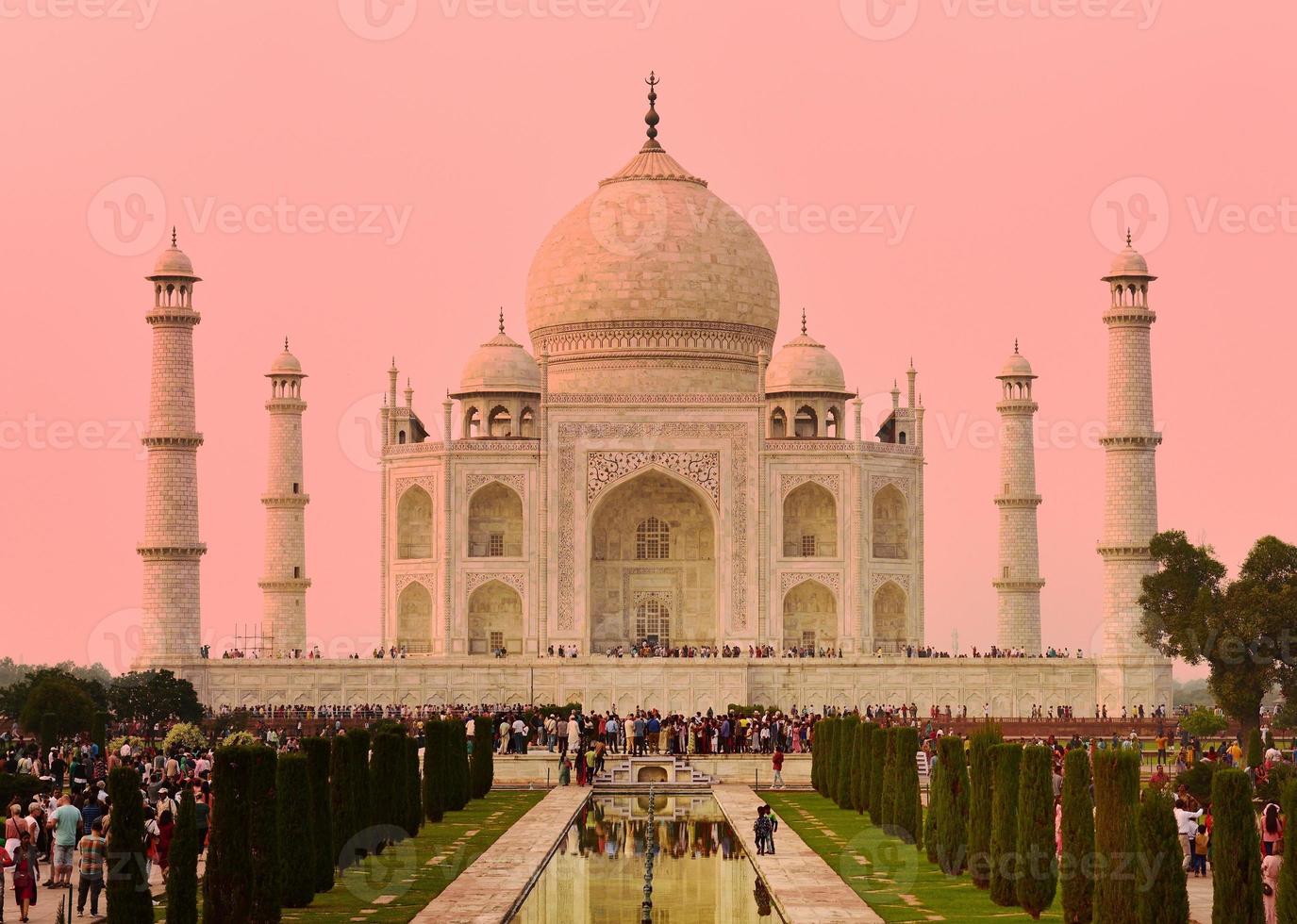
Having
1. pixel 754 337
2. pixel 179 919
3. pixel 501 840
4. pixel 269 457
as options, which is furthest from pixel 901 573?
pixel 179 919

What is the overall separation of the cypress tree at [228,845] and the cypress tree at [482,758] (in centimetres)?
1151

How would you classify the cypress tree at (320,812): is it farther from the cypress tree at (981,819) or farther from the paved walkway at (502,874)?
the cypress tree at (981,819)

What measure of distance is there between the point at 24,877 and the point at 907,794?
8825 mm

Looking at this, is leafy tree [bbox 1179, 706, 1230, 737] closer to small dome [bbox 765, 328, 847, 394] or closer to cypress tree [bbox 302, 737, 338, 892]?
small dome [bbox 765, 328, 847, 394]

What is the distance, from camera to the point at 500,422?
45.0 meters

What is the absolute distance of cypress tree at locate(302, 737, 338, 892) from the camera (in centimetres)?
1669

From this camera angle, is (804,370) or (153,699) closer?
(153,699)

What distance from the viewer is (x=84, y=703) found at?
32.7 metres

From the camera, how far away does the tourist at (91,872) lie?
15172 millimetres

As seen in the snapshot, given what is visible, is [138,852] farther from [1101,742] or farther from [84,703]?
[1101,742]

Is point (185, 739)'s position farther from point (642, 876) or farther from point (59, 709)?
point (642, 876)

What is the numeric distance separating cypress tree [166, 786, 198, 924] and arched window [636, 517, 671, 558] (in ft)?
97.1

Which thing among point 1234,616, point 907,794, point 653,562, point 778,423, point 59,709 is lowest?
point 907,794

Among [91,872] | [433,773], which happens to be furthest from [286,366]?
[91,872]
